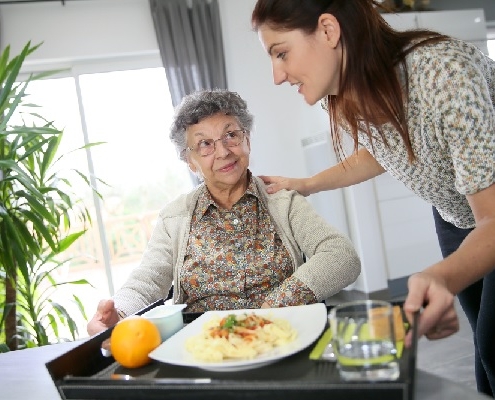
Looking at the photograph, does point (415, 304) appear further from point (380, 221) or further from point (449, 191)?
point (380, 221)

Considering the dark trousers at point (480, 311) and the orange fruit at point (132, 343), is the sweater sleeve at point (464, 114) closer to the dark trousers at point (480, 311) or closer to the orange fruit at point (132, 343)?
the dark trousers at point (480, 311)

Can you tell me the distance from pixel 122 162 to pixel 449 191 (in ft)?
12.8

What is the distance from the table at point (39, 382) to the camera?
2.63ft

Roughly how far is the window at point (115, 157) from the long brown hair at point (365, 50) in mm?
3655

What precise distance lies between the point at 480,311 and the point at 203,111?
97 cm

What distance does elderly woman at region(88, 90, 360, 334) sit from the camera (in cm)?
152

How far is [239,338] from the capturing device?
2.95ft

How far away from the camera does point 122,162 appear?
490cm

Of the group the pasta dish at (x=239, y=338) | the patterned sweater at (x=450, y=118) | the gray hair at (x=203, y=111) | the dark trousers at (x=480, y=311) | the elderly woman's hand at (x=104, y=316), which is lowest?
the dark trousers at (x=480, y=311)

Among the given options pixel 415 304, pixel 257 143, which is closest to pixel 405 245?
pixel 257 143

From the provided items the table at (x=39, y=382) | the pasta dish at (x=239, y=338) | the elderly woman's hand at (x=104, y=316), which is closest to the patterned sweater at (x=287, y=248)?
the elderly woman's hand at (x=104, y=316)

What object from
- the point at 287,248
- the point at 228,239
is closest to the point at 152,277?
the point at 228,239

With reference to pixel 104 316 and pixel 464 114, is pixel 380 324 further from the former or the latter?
pixel 104 316

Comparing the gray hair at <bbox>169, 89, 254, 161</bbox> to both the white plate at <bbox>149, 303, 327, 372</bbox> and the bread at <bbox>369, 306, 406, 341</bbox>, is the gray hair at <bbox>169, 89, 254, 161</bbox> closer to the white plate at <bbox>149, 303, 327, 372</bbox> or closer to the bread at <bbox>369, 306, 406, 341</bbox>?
the white plate at <bbox>149, 303, 327, 372</bbox>
